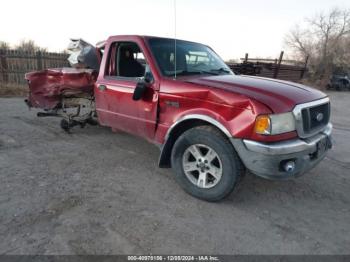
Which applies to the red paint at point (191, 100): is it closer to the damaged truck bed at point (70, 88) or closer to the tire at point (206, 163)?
the tire at point (206, 163)

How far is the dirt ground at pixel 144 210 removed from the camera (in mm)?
2471

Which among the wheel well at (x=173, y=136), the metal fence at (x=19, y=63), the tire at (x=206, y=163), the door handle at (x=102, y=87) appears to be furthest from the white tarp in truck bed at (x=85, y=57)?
the metal fence at (x=19, y=63)

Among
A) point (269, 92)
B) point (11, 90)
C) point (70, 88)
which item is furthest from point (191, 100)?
point (11, 90)

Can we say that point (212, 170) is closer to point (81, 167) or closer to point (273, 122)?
point (273, 122)

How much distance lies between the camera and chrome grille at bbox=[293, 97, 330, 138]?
2.85 m

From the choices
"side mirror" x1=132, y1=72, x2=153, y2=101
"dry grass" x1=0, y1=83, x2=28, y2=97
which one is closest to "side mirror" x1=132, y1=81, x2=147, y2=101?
"side mirror" x1=132, y1=72, x2=153, y2=101

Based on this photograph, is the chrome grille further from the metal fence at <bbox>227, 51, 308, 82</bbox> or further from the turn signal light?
the metal fence at <bbox>227, 51, 308, 82</bbox>

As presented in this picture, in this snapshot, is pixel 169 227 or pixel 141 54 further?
pixel 141 54

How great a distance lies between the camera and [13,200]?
3.09 metres

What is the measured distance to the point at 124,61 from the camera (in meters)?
4.50

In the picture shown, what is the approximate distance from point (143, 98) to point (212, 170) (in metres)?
1.42

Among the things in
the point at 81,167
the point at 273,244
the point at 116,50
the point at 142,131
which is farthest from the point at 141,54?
the point at 273,244

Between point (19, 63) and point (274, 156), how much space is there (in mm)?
13246

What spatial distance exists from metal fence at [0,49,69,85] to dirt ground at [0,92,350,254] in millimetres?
9299
